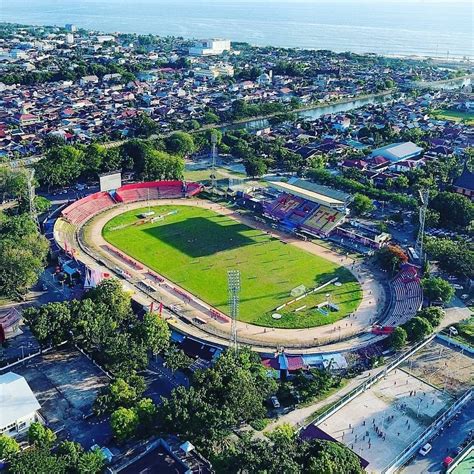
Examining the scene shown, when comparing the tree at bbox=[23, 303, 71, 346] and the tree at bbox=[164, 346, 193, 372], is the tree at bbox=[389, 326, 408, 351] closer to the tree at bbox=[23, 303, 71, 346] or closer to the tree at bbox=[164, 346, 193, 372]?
the tree at bbox=[164, 346, 193, 372]

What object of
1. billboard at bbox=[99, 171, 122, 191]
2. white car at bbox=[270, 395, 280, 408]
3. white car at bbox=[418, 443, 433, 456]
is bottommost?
white car at bbox=[270, 395, 280, 408]

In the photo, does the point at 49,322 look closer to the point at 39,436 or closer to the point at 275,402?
the point at 39,436

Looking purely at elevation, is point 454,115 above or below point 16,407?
above

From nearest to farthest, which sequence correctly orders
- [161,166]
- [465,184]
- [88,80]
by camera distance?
[465,184] → [161,166] → [88,80]

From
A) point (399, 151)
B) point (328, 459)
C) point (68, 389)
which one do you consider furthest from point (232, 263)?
point (399, 151)

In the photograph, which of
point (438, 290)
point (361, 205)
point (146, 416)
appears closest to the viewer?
point (146, 416)

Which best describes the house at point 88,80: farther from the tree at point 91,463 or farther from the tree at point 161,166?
the tree at point 91,463

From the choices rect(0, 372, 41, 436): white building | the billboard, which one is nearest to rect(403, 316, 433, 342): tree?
rect(0, 372, 41, 436): white building
